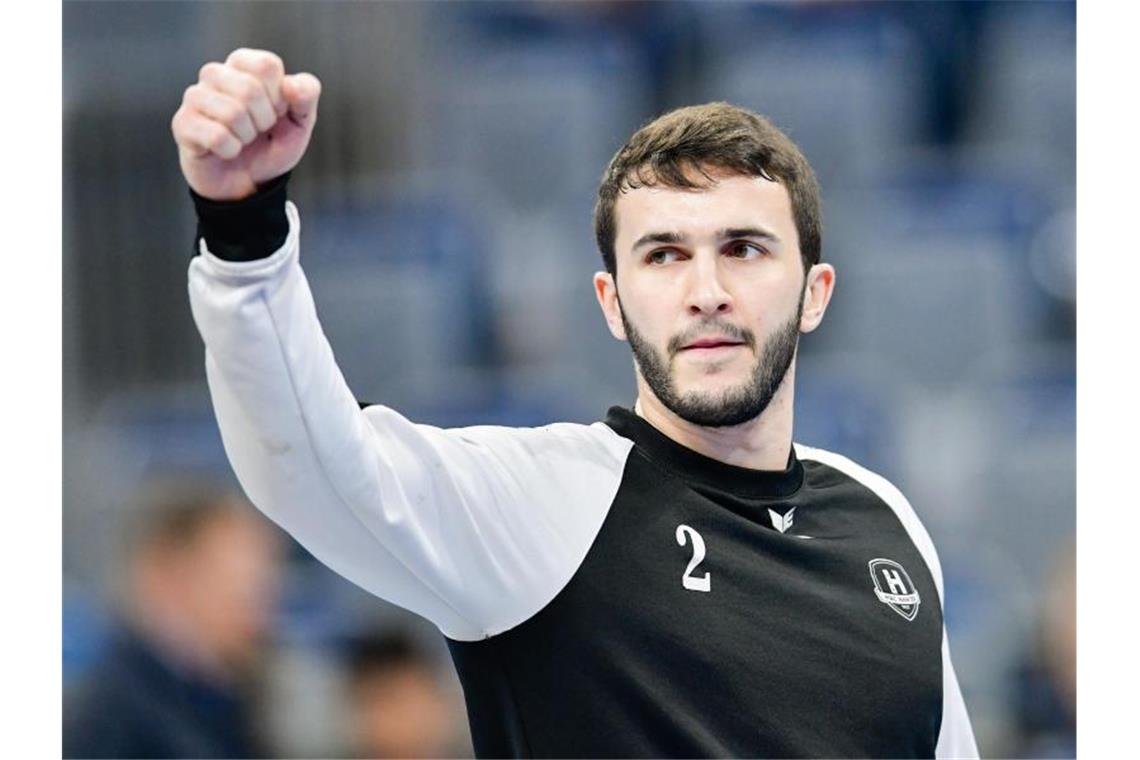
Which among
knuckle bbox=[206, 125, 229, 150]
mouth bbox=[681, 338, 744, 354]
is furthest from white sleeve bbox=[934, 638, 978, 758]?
knuckle bbox=[206, 125, 229, 150]

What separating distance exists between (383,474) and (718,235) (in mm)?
651

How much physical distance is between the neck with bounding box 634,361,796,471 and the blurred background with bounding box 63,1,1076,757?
162cm

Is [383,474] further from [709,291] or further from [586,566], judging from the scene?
[709,291]

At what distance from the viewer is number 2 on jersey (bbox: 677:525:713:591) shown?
6.01 feet

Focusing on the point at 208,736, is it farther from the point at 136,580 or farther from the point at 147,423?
the point at 147,423

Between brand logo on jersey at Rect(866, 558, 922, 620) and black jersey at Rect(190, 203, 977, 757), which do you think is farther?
brand logo on jersey at Rect(866, 558, 922, 620)

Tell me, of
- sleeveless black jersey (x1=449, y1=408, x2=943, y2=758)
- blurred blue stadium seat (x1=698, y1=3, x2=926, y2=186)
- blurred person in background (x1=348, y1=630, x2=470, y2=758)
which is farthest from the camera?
blurred blue stadium seat (x1=698, y1=3, x2=926, y2=186)

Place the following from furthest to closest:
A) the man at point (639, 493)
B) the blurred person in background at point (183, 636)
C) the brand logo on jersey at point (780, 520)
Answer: the blurred person in background at point (183, 636), the brand logo on jersey at point (780, 520), the man at point (639, 493)

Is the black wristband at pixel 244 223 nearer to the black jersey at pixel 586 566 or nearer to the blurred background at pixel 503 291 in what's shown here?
the black jersey at pixel 586 566

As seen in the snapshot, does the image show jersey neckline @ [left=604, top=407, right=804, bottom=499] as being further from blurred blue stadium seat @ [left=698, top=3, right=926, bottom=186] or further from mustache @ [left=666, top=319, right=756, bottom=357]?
blurred blue stadium seat @ [left=698, top=3, right=926, bottom=186]

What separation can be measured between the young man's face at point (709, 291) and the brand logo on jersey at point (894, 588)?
328 millimetres

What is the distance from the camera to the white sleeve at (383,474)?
1.45 m

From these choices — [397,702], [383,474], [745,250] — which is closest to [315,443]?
[383,474]

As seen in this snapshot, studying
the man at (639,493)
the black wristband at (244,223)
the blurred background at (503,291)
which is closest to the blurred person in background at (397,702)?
the blurred background at (503,291)
